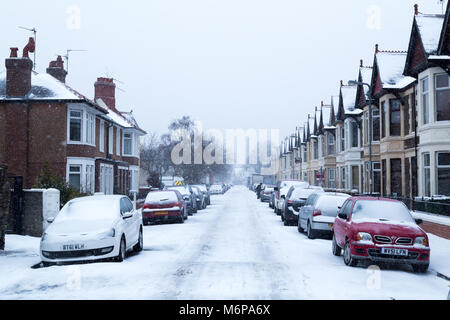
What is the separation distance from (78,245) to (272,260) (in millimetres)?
4333

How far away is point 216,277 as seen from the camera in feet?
30.5

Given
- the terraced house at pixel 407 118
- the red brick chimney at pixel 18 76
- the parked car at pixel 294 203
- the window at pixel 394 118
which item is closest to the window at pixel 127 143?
the red brick chimney at pixel 18 76

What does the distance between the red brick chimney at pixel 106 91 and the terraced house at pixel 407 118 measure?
66.3 ft

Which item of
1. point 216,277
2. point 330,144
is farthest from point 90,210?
point 330,144

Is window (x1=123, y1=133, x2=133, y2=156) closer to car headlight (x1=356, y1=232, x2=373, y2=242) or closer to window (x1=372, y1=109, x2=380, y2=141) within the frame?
window (x1=372, y1=109, x2=380, y2=141)

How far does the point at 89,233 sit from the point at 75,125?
19.0 m

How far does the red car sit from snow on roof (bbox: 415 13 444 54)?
1159cm

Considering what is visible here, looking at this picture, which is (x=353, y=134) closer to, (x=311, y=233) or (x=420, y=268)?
(x=311, y=233)

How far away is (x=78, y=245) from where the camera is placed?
1075 centimetres

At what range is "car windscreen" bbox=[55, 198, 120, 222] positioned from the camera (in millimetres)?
11859

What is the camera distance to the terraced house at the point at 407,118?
1977 cm
